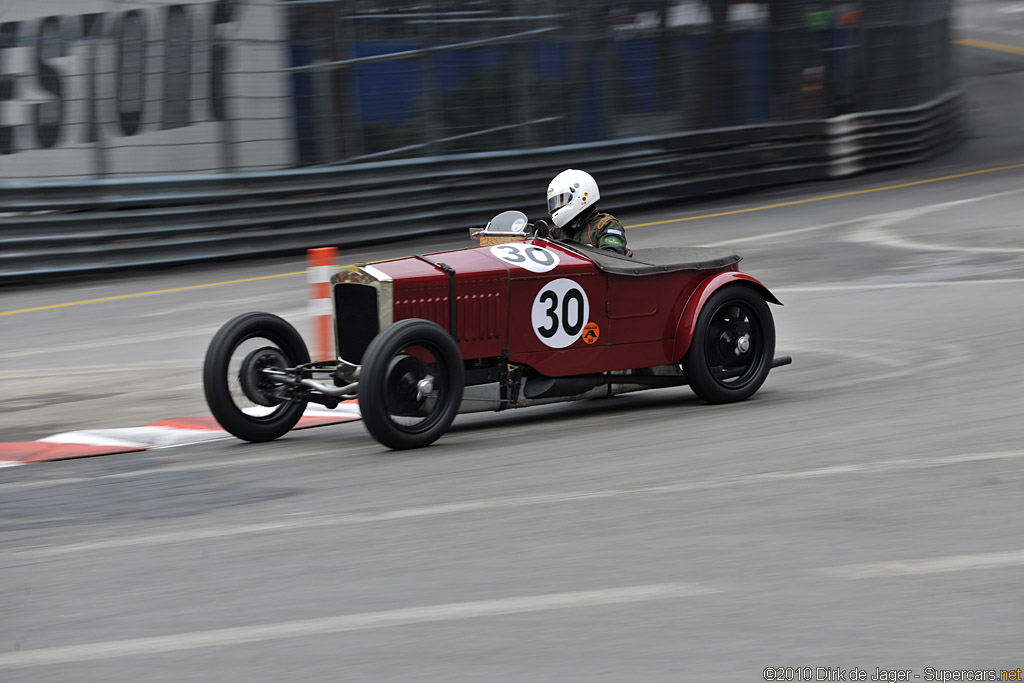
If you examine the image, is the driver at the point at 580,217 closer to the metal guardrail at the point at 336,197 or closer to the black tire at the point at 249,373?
the black tire at the point at 249,373

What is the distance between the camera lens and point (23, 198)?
16.7 meters

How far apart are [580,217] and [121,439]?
10.3 feet

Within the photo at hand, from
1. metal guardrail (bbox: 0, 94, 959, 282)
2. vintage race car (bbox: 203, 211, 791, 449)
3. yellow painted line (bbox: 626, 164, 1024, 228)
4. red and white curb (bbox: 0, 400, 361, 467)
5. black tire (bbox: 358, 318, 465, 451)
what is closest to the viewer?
black tire (bbox: 358, 318, 465, 451)

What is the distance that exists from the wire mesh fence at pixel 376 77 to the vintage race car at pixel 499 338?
9.99 meters

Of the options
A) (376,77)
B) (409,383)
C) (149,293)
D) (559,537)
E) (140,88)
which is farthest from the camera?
(376,77)

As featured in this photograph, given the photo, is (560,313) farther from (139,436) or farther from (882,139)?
(882,139)

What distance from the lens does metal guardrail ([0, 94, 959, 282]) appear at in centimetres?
1681

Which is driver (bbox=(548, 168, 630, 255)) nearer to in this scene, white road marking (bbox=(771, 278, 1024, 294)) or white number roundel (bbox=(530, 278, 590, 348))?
white number roundel (bbox=(530, 278, 590, 348))

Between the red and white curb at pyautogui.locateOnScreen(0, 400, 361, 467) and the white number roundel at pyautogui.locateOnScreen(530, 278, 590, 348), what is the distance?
162 cm

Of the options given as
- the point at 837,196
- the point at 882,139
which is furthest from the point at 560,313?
the point at 882,139

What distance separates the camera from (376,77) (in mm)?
18531

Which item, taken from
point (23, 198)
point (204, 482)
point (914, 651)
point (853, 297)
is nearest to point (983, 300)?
point (853, 297)

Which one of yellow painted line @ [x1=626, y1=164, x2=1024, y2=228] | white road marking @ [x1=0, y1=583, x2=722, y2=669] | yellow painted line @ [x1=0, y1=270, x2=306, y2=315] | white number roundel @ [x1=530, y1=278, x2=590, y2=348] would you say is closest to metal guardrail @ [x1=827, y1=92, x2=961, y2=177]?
yellow painted line @ [x1=626, y1=164, x2=1024, y2=228]

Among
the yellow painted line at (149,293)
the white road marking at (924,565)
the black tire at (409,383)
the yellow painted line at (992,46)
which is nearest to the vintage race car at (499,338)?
the black tire at (409,383)
